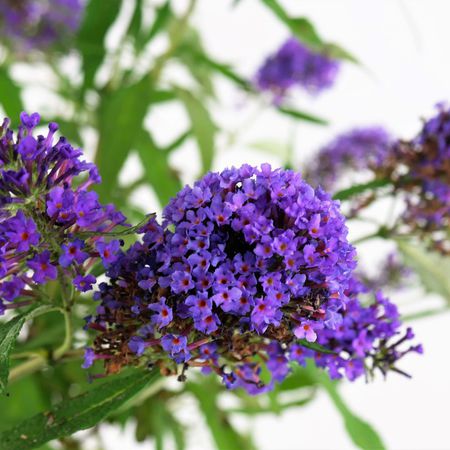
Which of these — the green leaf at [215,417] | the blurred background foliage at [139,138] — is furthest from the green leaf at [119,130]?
the green leaf at [215,417]

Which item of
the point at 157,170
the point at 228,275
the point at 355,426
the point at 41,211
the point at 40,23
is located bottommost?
the point at 355,426

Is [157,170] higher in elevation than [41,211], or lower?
higher

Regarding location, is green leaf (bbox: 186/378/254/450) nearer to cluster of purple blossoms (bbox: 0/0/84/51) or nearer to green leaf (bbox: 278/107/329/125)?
green leaf (bbox: 278/107/329/125)

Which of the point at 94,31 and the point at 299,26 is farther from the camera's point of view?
the point at 94,31

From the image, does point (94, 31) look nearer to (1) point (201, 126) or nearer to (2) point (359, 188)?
(1) point (201, 126)

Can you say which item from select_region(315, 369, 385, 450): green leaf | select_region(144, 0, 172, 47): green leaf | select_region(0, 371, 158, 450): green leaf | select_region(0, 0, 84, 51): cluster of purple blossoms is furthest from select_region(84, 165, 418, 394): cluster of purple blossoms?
select_region(0, 0, 84, 51): cluster of purple blossoms

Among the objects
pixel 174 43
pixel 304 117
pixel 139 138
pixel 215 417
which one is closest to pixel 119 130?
pixel 139 138
